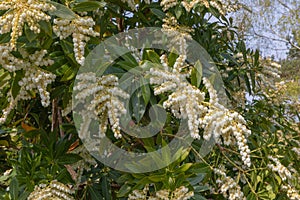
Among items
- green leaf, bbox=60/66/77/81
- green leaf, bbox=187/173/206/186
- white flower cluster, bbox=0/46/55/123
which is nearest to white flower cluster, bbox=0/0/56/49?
white flower cluster, bbox=0/46/55/123

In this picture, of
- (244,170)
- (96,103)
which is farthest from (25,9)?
(244,170)

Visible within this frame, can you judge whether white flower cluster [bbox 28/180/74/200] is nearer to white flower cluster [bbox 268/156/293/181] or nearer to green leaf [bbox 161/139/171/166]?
green leaf [bbox 161/139/171/166]

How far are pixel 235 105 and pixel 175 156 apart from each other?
3.43 feet

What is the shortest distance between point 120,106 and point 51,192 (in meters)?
0.41

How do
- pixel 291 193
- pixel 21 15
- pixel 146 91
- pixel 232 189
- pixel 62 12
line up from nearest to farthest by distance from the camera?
pixel 21 15, pixel 62 12, pixel 146 91, pixel 232 189, pixel 291 193

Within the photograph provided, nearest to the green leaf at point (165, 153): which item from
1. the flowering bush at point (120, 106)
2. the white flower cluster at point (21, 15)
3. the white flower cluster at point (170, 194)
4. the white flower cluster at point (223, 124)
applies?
the flowering bush at point (120, 106)

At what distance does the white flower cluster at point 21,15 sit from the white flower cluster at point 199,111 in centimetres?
36

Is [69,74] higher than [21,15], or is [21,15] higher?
[21,15]

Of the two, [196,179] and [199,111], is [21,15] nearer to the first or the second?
[199,111]

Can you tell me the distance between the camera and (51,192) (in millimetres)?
1337

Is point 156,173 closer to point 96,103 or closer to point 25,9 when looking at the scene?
point 96,103

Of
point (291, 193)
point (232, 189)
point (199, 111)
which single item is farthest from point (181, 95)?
point (291, 193)

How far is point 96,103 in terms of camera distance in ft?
3.92

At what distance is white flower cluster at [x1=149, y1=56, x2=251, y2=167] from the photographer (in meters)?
1.15
